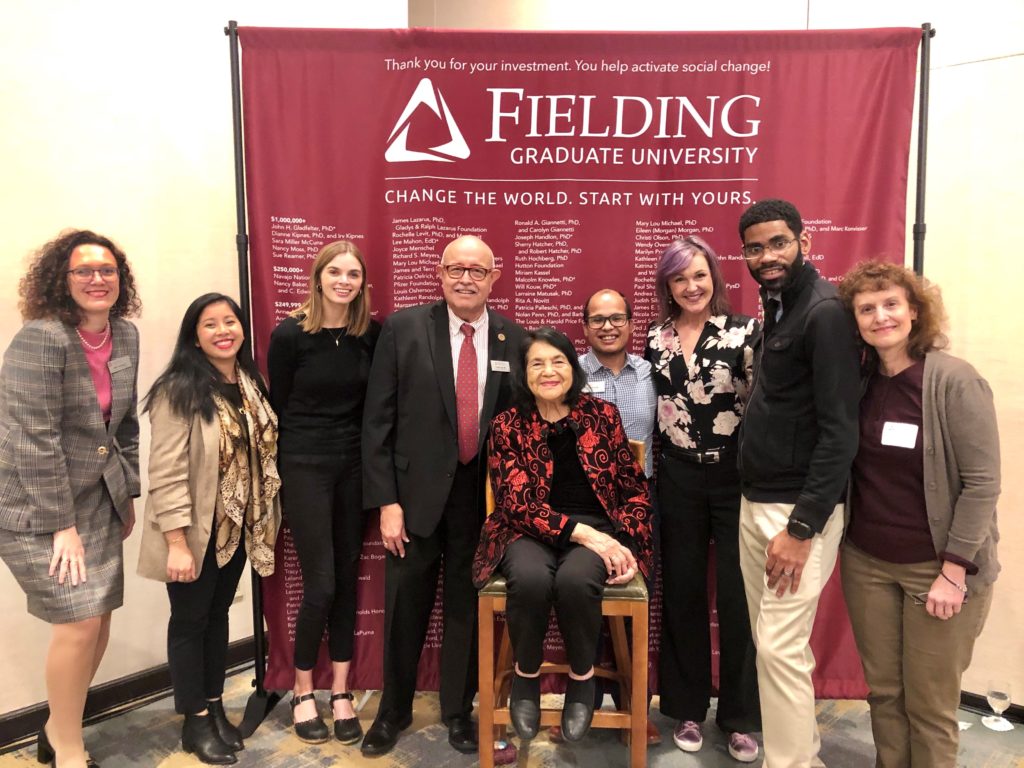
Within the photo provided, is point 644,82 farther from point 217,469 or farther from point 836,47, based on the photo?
point 217,469

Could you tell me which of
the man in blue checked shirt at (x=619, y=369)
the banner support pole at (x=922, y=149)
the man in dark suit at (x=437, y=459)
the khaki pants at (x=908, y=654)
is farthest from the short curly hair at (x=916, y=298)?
the man in dark suit at (x=437, y=459)

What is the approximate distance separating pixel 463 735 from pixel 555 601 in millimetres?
773

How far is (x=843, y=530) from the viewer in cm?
211

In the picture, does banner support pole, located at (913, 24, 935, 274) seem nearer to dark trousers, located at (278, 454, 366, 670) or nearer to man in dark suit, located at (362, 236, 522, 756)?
man in dark suit, located at (362, 236, 522, 756)

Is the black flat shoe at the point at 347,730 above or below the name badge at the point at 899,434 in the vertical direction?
below

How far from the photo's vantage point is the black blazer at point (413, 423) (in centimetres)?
247

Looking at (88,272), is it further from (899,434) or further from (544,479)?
(899,434)

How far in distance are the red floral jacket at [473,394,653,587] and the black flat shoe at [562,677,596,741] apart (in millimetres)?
422

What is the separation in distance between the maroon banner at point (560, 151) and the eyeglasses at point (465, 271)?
0.35 metres

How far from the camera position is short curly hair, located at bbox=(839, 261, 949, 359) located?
6.23 ft

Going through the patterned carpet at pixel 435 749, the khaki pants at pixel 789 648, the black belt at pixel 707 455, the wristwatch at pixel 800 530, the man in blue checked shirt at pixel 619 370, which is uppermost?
the man in blue checked shirt at pixel 619 370

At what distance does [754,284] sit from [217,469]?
2.12m

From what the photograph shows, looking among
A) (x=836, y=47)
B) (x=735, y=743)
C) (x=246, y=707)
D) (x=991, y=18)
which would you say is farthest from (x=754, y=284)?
(x=246, y=707)

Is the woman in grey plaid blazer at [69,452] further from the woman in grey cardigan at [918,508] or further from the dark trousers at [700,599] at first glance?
the woman in grey cardigan at [918,508]
